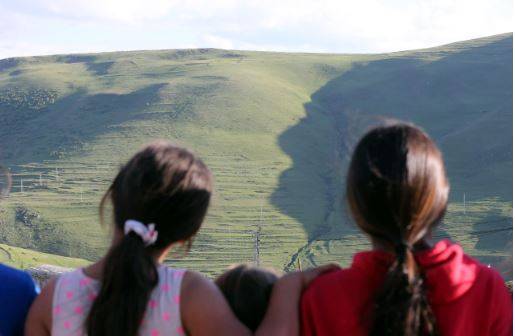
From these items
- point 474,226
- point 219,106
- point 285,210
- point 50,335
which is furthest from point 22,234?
point 50,335

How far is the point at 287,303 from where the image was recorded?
2.24m

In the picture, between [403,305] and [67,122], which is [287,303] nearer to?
[403,305]

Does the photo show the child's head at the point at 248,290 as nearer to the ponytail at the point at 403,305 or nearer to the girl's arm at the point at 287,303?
the girl's arm at the point at 287,303

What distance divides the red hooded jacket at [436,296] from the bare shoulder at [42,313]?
0.82 metres

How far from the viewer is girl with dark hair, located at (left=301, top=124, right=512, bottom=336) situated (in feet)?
6.93

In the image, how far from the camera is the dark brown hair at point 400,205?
2.10m

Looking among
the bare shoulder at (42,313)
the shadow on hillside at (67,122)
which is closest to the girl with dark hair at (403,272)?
the bare shoulder at (42,313)

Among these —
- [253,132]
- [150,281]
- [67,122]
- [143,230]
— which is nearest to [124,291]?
[150,281]

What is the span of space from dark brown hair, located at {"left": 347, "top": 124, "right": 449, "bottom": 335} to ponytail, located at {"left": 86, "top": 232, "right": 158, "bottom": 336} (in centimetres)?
67

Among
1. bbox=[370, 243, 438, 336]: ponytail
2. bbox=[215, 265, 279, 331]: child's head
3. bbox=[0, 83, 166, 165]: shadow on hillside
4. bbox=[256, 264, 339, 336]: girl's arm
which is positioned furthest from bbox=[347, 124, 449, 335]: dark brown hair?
bbox=[0, 83, 166, 165]: shadow on hillside

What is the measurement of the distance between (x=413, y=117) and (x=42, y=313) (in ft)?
284

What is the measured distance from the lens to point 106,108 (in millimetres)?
84812

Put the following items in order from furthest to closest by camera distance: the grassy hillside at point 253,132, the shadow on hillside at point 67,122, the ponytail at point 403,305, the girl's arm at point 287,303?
1. the shadow on hillside at point 67,122
2. the grassy hillside at point 253,132
3. the girl's arm at point 287,303
4. the ponytail at point 403,305

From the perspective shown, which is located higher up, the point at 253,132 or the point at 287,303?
the point at 287,303
